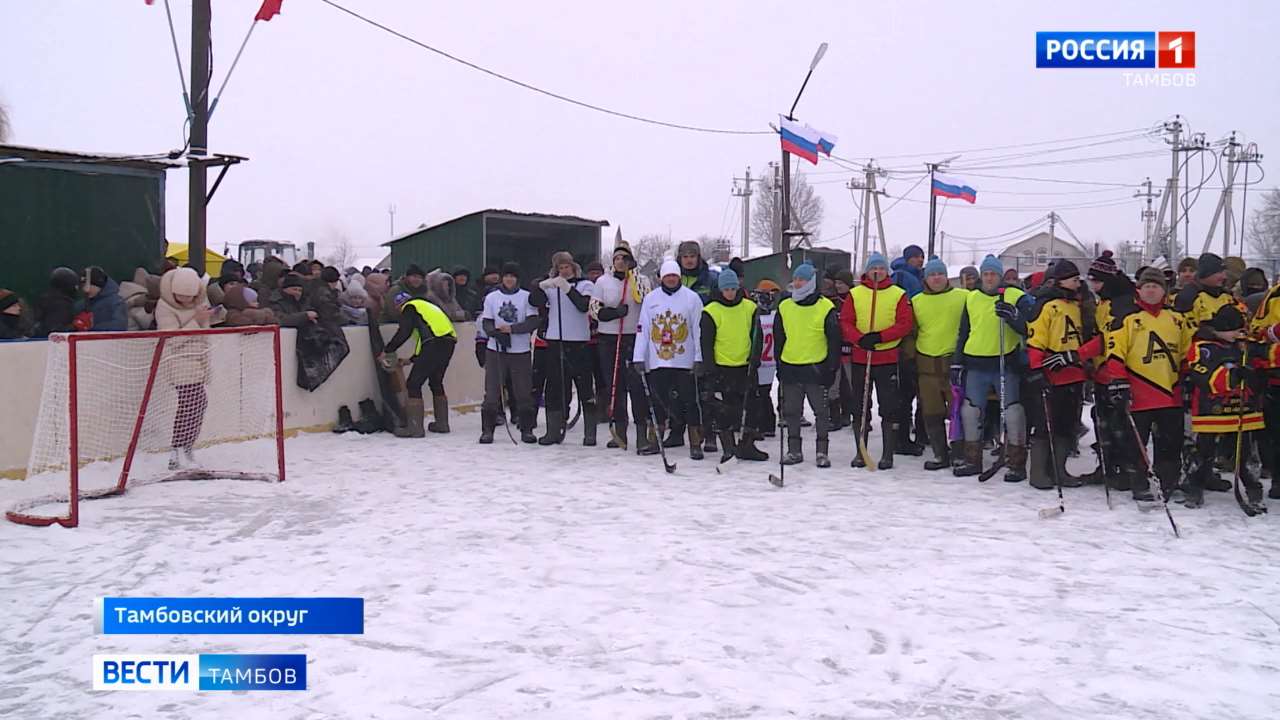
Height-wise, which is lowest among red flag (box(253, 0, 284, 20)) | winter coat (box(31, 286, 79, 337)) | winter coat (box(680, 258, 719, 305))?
winter coat (box(31, 286, 79, 337))

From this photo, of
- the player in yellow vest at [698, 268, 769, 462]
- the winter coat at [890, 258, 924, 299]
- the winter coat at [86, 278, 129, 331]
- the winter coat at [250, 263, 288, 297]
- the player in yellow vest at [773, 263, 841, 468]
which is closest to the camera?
the player in yellow vest at [773, 263, 841, 468]

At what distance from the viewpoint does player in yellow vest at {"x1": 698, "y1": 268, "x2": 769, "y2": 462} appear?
32.5 feet

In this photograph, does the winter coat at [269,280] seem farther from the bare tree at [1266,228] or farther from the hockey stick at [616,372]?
the bare tree at [1266,228]

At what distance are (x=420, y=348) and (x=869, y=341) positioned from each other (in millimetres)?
5045

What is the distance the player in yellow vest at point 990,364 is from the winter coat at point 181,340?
661 cm

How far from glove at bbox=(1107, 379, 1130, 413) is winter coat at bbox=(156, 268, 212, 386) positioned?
7.49 m

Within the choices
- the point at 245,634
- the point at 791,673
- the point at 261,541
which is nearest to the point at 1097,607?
the point at 791,673

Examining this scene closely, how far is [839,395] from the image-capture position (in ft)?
38.7

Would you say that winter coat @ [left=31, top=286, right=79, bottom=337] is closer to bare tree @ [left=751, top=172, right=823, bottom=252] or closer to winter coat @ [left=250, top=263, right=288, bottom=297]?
winter coat @ [left=250, top=263, right=288, bottom=297]

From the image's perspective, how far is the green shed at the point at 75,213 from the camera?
10.8m

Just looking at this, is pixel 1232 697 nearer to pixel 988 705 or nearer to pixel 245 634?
pixel 988 705

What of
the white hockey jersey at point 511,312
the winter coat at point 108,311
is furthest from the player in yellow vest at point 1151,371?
the winter coat at point 108,311
